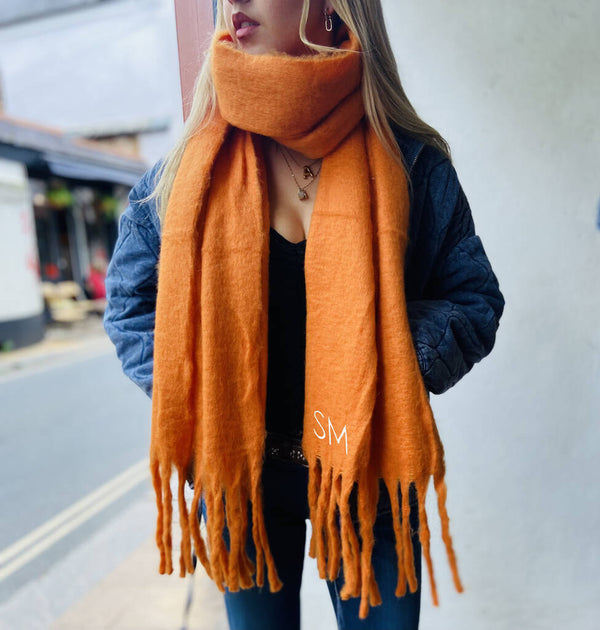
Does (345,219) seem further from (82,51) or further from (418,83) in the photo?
(82,51)

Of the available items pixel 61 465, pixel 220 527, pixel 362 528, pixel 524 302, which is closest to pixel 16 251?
pixel 61 465

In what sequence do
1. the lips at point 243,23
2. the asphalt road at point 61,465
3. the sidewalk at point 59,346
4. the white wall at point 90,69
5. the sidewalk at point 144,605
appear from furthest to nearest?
the white wall at point 90,69 < the sidewalk at point 59,346 < the asphalt road at point 61,465 < the sidewalk at point 144,605 < the lips at point 243,23

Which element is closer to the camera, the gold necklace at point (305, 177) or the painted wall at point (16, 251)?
the gold necklace at point (305, 177)

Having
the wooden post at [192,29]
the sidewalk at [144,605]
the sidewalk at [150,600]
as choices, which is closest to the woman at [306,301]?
the wooden post at [192,29]

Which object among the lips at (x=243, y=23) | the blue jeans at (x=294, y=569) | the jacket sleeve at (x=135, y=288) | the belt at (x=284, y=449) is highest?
the lips at (x=243, y=23)

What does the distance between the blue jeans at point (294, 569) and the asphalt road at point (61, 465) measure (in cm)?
163

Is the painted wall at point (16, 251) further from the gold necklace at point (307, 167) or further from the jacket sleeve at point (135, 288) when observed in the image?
the gold necklace at point (307, 167)

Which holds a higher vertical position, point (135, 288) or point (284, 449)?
point (135, 288)

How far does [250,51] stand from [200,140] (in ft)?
0.55

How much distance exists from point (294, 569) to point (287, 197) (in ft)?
2.32

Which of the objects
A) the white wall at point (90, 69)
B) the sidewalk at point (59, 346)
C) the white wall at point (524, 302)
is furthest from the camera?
the white wall at point (90, 69)

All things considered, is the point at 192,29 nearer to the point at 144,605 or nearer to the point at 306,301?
the point at 306,301

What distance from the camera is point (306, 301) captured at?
0.87 m

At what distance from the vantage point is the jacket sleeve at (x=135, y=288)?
89cm
